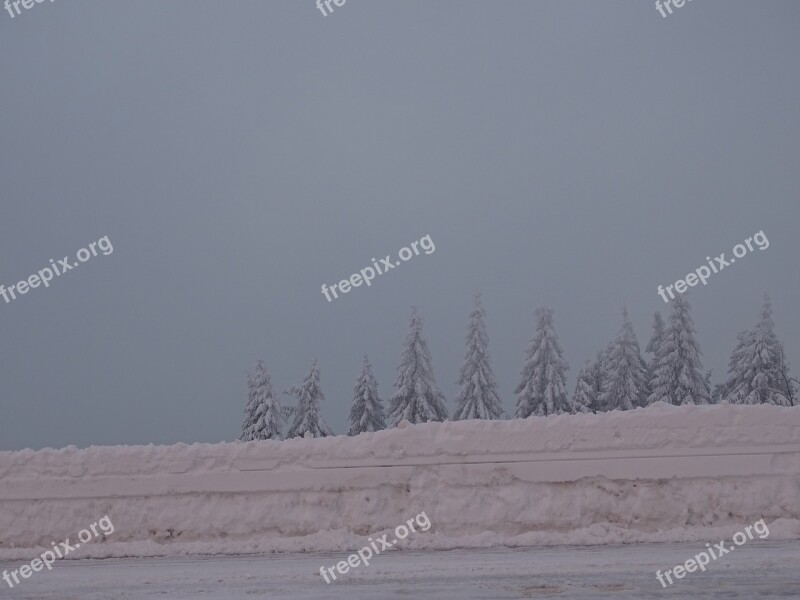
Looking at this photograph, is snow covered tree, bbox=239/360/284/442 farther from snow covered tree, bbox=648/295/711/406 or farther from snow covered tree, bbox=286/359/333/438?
snow covered tree, bbox=648/295/711/406

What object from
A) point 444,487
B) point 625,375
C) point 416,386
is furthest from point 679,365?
point 444,487

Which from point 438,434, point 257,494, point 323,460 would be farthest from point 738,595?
point 257,494

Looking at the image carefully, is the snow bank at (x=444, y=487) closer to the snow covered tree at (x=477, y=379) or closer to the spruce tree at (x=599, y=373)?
A: the snow covered tree at (x=477, y=379)

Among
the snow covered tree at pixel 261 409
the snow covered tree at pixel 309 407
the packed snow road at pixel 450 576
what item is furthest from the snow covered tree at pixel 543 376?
the packed snow road at pixel 450 576

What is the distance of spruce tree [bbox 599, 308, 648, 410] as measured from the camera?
39.6 metres

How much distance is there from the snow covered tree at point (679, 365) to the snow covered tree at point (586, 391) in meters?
3.15

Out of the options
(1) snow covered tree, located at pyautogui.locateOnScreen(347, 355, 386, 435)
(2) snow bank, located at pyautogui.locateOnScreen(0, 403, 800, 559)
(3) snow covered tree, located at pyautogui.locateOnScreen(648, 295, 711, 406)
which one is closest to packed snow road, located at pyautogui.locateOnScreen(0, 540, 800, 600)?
(2) snow bank, located at pyautogui.locateOnScreen(0, 403, 800, 559)

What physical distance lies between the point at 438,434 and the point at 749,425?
3.75m

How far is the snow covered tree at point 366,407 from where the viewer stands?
40344 mm

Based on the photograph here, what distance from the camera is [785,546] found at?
7.40 m

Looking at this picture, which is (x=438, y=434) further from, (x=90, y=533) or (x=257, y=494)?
(x=90, y=533)

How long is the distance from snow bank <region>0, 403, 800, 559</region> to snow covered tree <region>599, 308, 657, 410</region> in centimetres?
3182

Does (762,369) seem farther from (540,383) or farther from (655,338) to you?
(540,383)

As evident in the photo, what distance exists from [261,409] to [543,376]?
1537 cm
